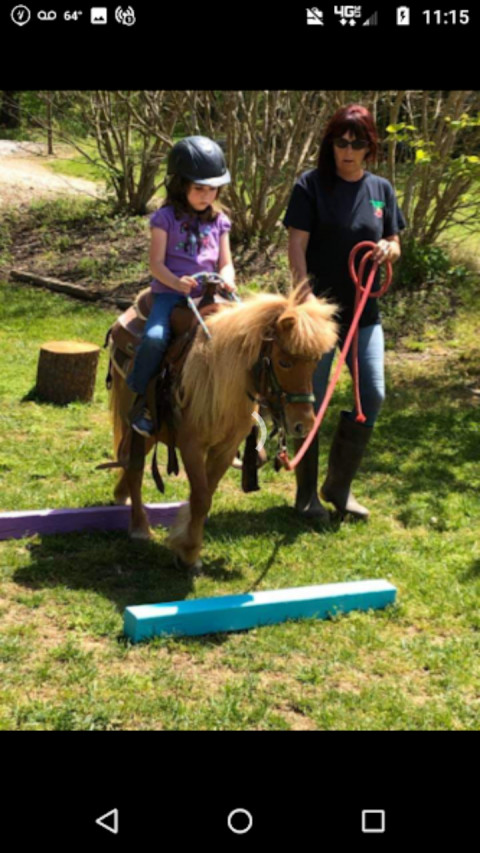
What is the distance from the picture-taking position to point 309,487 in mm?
5727

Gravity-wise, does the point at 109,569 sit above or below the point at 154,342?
below

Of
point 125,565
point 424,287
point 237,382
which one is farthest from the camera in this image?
point 424,287

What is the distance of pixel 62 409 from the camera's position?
300 inches

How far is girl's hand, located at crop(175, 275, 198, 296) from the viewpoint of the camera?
4.54 m

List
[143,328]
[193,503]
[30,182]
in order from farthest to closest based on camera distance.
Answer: [30,182] → [143,328] → [193,503]

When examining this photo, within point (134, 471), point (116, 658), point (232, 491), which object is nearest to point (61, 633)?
point (116, 658)

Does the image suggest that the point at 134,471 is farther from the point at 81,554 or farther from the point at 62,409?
the point at 62,409

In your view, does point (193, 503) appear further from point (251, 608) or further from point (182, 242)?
point (182, 242)

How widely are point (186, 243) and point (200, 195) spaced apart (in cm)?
25

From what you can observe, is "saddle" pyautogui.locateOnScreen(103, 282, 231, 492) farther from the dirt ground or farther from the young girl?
the dirt ground

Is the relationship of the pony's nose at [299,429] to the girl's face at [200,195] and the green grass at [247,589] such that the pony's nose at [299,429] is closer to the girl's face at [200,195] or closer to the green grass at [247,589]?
the green grass at [247,589]
